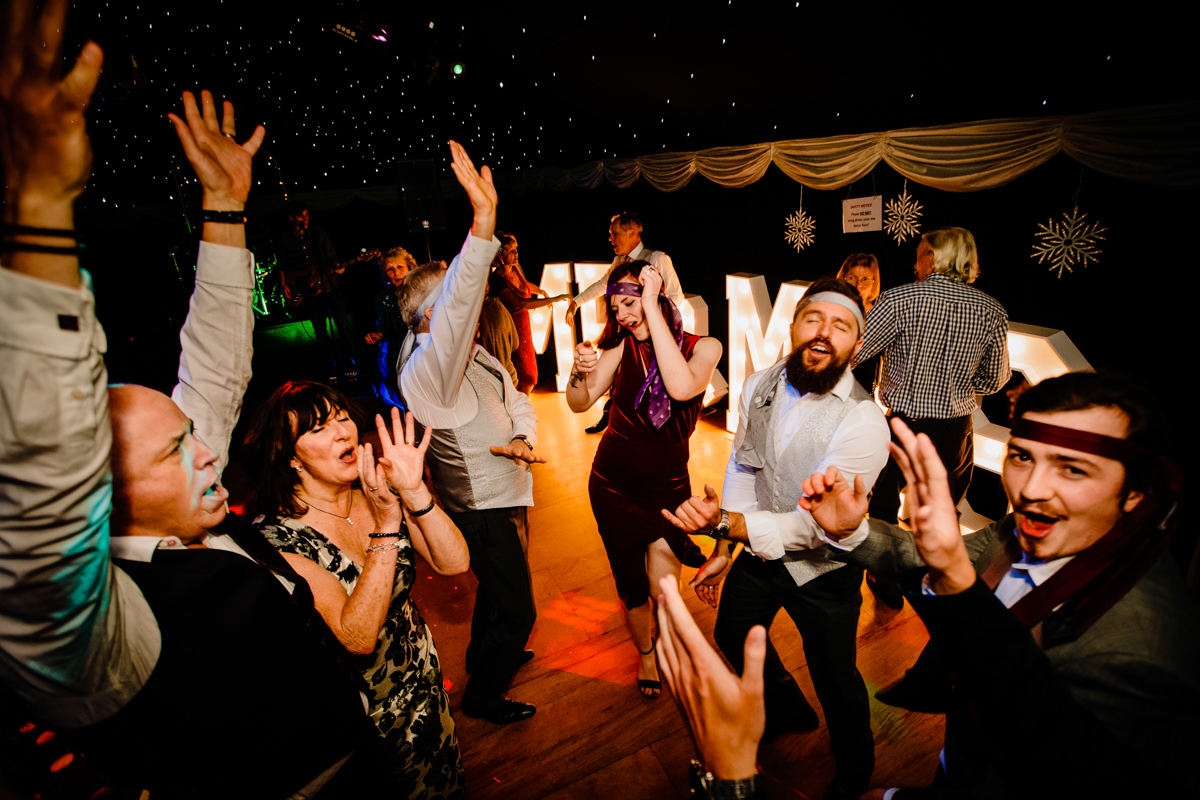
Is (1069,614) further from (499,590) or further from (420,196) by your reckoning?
(420,196)

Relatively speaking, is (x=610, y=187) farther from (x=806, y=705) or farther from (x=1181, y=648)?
(x=1181, y=648)

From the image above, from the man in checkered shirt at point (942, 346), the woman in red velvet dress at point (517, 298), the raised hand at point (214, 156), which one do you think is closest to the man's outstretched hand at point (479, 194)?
the raised hand at point (214, 156)

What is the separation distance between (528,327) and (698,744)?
216 inches

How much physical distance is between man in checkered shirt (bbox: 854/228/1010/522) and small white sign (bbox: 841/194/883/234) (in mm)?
1142

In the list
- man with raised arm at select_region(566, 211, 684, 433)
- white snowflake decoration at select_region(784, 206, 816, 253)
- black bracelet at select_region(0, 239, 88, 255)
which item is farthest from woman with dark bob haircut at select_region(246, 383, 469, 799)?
white snowflake decoration at select_region(784, 206, 816, 253)

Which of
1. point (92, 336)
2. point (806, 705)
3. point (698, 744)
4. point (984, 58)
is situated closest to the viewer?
point (92, 336)

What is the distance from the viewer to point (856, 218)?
4.20 metres

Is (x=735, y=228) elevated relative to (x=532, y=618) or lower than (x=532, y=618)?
elevated

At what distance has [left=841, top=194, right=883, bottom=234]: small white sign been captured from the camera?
13.3 feet

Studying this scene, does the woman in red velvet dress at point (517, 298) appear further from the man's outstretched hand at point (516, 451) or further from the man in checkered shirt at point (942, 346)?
the man in checkered shirt at point (942, 346)

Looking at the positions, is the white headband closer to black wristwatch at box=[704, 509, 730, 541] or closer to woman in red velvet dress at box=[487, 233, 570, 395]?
black wristwatch at box=[704, 509, 730, 541]

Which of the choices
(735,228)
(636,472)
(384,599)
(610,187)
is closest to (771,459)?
(636,472)

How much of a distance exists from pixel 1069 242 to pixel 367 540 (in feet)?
13.2

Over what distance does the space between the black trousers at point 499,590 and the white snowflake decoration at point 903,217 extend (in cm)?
367
